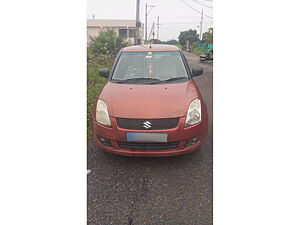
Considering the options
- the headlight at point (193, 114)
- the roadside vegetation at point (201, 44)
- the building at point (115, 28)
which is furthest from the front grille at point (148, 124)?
the roadside vegetation at point (201, 44)

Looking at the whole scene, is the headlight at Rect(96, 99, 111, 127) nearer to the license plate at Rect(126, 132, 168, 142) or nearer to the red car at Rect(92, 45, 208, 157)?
the red car at Rect(92, 45, 208, 157)

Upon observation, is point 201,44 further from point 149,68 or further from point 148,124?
point 148,124

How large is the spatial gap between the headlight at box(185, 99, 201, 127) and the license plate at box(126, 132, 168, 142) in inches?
10.0

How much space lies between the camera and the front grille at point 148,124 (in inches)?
69.3

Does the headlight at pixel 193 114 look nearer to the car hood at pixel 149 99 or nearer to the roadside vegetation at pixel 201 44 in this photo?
the car hood at pixel 149 99

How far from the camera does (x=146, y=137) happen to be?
176 cm

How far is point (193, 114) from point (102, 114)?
86 centimetres

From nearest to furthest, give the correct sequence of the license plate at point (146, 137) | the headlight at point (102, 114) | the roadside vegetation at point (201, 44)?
1. the license plate at point (146, 137)
2. the headlight at point (102, 114)
3. the roadside vegetation at point (201, 44)

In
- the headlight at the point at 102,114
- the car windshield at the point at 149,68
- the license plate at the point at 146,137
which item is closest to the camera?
the license plate at the point at 146,137

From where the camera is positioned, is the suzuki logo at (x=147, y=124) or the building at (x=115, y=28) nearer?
the suzuki logo at (x=147, y=124)

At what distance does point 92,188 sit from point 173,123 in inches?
35.4

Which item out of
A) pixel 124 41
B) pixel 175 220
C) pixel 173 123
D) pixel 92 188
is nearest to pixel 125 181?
pixel 92 188

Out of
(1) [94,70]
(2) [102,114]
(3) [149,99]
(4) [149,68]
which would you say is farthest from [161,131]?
(1) [94,70]

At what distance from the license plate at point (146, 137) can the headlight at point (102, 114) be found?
25 centimetres
